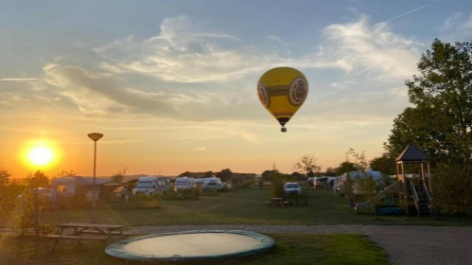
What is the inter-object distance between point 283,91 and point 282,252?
6669 millimetres

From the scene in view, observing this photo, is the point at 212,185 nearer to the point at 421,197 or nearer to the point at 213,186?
the point at 213,186

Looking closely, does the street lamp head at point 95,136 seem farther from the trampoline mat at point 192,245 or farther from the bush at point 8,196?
the trampoline mat at point 192,245

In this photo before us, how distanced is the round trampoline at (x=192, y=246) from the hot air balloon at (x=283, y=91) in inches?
206

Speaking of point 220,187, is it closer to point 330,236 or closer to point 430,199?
point 430,199

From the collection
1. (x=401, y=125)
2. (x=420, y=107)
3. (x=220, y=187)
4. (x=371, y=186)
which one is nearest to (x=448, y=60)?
(x=420, y=107)

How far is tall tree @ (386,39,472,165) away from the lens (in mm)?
28203

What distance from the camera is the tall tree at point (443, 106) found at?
28203mm

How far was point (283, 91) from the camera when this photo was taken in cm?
1454

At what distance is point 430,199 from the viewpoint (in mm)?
18875

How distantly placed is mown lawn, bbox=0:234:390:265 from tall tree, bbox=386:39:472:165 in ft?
67.5

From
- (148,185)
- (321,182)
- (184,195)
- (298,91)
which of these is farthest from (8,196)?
(321,182)

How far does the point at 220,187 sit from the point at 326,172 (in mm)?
41746

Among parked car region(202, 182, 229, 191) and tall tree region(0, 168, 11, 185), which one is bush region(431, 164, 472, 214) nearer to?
tall tree region(0, 168, 11, 185)

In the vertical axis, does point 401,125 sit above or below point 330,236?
above
